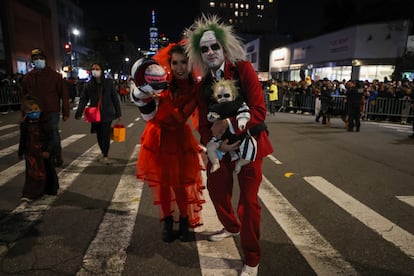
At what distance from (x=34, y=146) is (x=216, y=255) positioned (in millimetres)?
3152

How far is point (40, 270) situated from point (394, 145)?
30.1ft

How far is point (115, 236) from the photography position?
3.59m

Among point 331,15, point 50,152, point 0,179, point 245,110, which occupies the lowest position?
point 0,179

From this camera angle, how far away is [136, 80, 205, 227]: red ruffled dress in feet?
10.2

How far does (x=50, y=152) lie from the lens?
477cm

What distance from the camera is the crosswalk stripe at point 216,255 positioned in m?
2.94

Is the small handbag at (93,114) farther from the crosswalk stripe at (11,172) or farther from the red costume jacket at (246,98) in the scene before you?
the red costume jacket at (246,98)

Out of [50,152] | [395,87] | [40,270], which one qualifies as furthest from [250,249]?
[395,87]

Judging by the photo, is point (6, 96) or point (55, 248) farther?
point (6, 96)

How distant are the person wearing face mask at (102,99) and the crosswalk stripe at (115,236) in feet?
5.70

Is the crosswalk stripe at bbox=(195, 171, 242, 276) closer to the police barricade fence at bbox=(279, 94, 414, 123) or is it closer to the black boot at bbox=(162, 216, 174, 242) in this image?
the black boot at bbox=(162, 216, 174, 242)

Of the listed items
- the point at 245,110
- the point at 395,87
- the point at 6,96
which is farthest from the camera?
the point at 6,96

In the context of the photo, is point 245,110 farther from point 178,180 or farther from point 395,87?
point 395,87

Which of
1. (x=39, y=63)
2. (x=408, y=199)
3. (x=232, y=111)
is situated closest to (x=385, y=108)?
(x=408, y=199)
